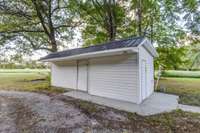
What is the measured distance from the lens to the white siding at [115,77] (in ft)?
21.2

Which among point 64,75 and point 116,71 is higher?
point 116,71

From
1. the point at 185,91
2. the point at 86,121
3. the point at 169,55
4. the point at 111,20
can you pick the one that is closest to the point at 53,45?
the point at 111,20

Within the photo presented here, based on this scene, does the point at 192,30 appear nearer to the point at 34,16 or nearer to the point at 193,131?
the point at 193,131

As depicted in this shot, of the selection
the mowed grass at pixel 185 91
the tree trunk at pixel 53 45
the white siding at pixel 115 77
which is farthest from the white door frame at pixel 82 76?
the tree trunk at pixel 53 45

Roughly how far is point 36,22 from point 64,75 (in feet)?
23.3

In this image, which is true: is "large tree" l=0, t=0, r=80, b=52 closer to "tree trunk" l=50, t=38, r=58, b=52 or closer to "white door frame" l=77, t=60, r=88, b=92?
"tree trunk" l=50, t=38, r=58, b=52

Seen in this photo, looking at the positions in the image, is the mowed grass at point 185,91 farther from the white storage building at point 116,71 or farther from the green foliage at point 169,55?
the green foliage at point 169,55

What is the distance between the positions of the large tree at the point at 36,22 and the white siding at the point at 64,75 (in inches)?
166

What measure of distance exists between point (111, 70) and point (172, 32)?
9.28m

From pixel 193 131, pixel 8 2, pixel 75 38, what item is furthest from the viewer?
pixel 75 38

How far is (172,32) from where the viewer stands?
1372 centimetres

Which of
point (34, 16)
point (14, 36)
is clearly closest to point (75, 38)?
point (34, 16)

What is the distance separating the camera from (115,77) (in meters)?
7.11

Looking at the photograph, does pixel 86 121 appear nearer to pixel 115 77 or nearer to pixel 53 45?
pixel 115 77
